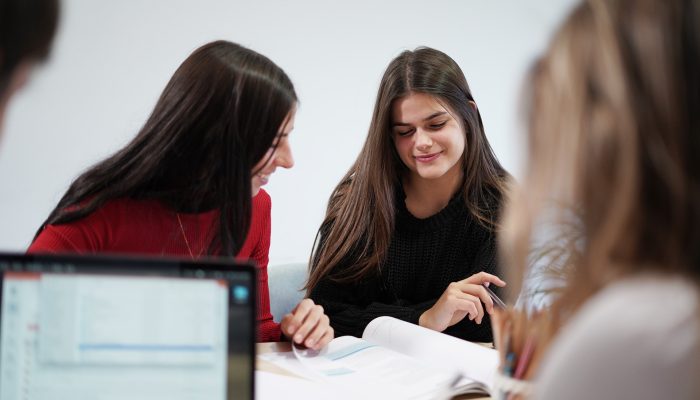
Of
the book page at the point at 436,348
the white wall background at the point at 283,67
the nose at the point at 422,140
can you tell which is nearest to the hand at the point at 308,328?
the book page at the point at 436,348

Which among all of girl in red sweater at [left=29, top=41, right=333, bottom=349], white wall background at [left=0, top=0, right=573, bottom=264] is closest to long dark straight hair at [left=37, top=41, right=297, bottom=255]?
girl in red sweater at [left=29, top=41, right=333, bottom=349]

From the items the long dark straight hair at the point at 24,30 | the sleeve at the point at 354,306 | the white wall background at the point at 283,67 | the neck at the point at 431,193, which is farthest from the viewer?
the white wall background at the point at 283,67

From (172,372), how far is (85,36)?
1.77 metres

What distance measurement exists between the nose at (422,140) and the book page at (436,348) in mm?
463

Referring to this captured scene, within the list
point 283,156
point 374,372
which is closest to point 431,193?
point 283,156

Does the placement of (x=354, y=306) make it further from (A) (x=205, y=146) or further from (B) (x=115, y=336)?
(B) (x=115, y=336)

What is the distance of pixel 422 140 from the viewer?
1.65 metres

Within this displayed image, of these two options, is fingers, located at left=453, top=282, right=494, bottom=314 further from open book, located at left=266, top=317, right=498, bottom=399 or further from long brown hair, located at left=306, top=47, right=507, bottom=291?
long brown hair, located at left=306, top=47, right=507, bottom=291

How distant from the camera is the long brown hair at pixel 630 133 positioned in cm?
50

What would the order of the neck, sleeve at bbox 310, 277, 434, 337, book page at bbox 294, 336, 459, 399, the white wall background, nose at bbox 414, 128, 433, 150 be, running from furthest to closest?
the white wall background
the neck
nose at bbox 414, 128, 433, 150
sleeve at bbox 310, 277, 434, 337
book page at bbox 294, 336, 459, 399

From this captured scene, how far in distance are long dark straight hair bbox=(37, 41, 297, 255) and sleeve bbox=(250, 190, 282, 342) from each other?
25cm

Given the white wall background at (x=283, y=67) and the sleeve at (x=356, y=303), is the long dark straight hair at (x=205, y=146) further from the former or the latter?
the white wall background at (x=283, y=67)

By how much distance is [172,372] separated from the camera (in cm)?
66

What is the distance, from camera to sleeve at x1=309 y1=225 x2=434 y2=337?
5.01 ft
